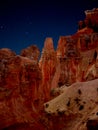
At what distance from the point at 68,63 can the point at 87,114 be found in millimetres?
29102

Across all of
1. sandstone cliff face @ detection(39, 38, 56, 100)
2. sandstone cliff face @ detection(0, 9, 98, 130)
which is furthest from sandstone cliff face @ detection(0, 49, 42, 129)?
sandstone cliff face @ detection(39, 38, 56, 100)

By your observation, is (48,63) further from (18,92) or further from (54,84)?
(18,92)

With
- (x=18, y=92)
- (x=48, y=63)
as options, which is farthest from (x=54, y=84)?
(x=18, y=92)

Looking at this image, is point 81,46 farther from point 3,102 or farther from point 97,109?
point 97,109

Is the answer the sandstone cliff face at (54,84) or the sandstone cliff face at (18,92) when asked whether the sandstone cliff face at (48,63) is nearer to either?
the sandstone cliff face at (54,84)

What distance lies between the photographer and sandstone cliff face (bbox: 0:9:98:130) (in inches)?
565

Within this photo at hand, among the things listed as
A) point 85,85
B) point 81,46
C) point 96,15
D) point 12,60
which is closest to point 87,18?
point 96,15

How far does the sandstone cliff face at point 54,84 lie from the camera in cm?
A: 1435

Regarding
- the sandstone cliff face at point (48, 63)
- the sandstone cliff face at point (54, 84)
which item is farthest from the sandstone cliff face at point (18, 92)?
the sandstone cliff face at point (48, 63)

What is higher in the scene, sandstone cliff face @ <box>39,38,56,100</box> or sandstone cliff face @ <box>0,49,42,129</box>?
sandstone cliff face @ <box>39,38,56,100</box>

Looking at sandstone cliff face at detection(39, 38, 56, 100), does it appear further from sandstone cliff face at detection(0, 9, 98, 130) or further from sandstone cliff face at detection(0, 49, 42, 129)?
sandstone cliff face at detection(0, 49, 42, 129)

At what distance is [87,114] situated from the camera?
13422 mm

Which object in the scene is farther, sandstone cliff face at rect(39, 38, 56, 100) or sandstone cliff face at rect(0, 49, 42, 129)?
sandstone cliff face at rect(39, 38, 56, 100)

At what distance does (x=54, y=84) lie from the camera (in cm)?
4534
